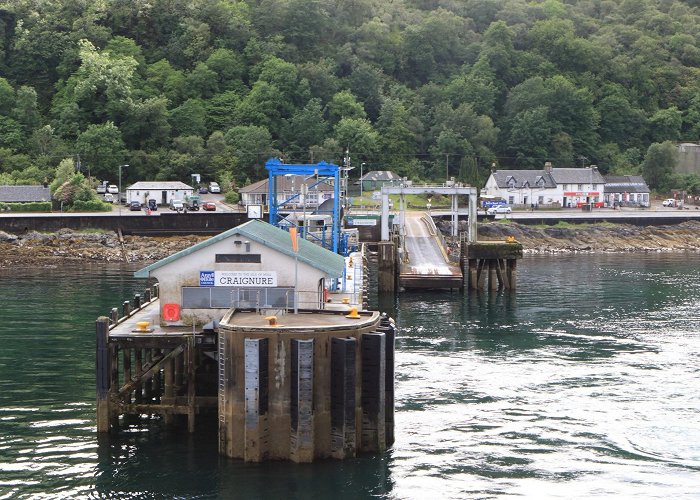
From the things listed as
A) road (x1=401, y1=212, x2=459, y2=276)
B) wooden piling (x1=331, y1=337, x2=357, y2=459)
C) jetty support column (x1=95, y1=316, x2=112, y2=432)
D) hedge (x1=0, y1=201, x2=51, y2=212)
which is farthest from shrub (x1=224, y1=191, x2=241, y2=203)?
wooden piling (x1=331, y1=337, x2=357, y2=459)

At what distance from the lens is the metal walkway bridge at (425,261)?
221 feet

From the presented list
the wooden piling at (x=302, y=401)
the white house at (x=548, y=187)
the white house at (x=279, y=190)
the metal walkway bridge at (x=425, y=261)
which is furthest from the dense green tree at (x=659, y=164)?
the wooden piling at (x=302, y=401)

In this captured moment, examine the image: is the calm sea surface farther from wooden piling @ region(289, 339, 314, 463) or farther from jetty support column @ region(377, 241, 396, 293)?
jetty support column @ region(377, 241, 396, 293)

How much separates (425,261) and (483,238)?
24648 millimetres

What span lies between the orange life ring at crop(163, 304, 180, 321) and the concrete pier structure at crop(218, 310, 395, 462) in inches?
207

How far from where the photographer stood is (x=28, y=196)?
97.3 metres

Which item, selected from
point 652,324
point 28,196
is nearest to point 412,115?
point 28,196

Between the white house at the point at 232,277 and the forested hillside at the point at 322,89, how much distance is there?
252 feet

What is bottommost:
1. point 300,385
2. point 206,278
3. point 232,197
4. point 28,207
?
point 300,385

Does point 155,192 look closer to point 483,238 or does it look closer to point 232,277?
point 483,238

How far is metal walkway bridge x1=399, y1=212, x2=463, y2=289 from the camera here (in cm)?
6738

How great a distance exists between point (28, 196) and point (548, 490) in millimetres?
78807

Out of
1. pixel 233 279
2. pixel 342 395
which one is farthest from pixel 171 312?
pixel 342 395

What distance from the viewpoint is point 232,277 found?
115ft
